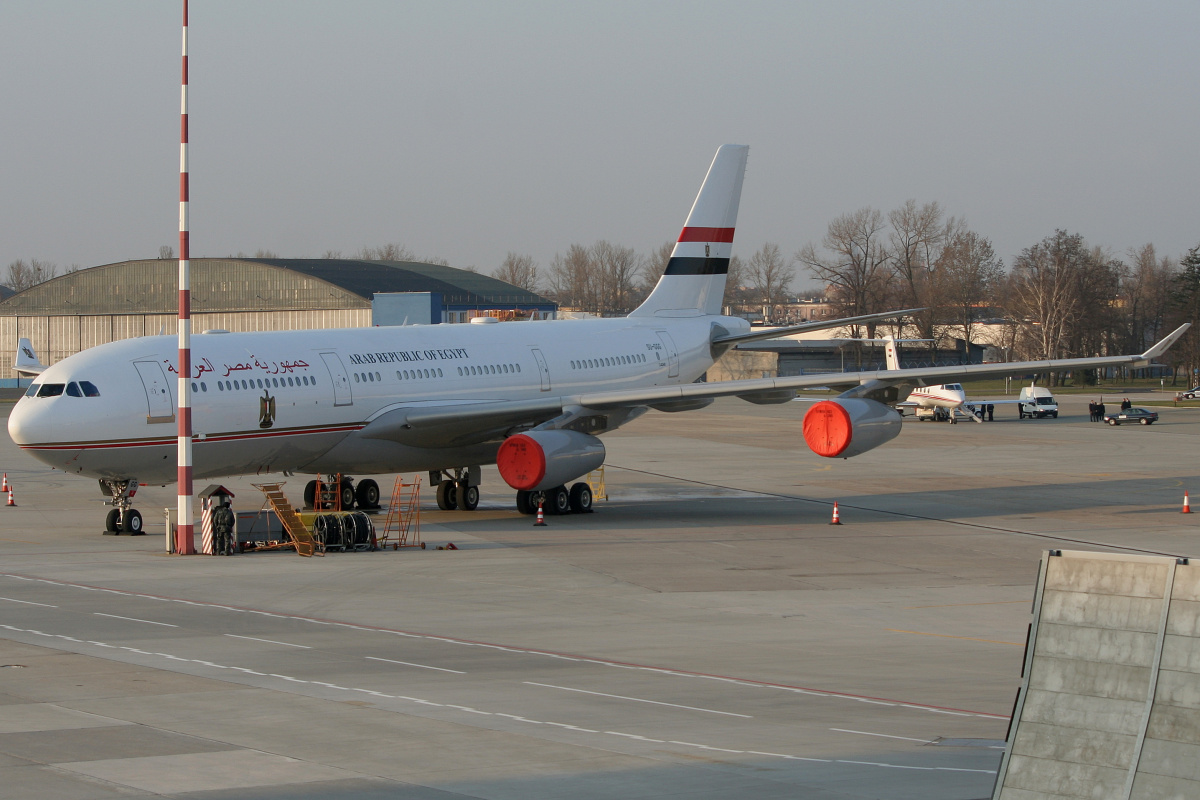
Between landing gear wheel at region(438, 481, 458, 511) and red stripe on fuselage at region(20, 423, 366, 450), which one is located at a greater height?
red stripe on fuselage at region(20, 423, 366, 450)

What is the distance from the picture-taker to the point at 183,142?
26.6 m

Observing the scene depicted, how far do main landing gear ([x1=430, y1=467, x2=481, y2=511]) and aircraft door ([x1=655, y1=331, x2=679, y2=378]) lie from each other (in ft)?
25.7

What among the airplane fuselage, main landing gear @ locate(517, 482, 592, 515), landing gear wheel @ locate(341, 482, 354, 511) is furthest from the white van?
landing gear wheel @ locate(341, 482, 354, 511)

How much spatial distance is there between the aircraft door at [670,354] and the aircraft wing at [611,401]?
7.49 m

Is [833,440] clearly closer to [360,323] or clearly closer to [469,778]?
[469,778]

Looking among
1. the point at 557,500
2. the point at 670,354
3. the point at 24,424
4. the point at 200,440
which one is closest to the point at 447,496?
the point at 557,500

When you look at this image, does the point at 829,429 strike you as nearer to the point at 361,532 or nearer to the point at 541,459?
the point at 541,459

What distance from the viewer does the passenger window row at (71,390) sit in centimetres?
2719

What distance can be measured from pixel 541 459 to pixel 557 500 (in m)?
3.01

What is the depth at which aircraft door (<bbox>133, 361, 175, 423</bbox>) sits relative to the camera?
27.8 m

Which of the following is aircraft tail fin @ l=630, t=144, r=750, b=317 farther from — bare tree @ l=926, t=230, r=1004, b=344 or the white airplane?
bare tree @ l=926, t=230, r=1004, b=344

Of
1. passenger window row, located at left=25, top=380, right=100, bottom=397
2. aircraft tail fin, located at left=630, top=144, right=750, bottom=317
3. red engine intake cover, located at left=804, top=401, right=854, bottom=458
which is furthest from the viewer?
aircraft tail fin, located at left=630, top=144, right=750, bottom=317

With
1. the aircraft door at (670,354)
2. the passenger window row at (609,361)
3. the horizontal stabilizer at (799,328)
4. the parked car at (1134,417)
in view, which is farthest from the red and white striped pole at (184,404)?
the parked car at (1134,417)

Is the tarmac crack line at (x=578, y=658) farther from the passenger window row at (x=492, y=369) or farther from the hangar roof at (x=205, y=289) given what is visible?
the hangar roof at (x=205, y=289)
